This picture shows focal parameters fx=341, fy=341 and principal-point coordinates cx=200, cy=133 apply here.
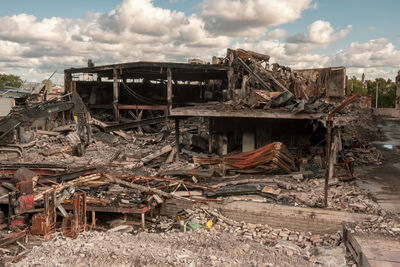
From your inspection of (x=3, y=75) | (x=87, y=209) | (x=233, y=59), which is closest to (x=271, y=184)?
(x=87, y=209)

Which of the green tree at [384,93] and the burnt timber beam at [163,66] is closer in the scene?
the burnt timber beam at [163,66]

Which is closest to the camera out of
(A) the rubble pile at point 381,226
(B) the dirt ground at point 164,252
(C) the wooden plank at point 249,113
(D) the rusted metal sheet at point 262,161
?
(B) the dirt ground at point 164,252

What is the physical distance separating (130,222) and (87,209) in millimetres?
1481

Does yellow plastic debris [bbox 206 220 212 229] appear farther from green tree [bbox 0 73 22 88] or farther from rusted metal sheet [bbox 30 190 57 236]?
green tree [bbox 0 73 22 88]

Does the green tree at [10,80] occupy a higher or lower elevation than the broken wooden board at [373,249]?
higher

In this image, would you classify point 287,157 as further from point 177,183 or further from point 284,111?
point 177,183

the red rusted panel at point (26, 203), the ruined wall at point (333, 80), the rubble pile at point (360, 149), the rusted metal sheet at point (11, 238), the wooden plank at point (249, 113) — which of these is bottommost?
the rusted metal sheet at point (11, 238)

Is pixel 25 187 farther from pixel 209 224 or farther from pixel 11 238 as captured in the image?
pixel 209 224

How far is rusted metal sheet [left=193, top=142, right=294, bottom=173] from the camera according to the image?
12953 millimetres

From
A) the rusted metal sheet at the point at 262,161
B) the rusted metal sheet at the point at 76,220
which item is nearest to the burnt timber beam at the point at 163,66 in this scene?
the rusted metal sheet at the point at 262,161

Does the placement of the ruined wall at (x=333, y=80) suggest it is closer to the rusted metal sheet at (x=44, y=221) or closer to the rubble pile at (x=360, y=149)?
the rubble pile at (x=360, y=149)

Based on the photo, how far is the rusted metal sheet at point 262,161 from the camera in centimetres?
1295

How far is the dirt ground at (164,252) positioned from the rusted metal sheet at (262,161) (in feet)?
13.4

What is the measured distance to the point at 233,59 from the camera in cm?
1981
